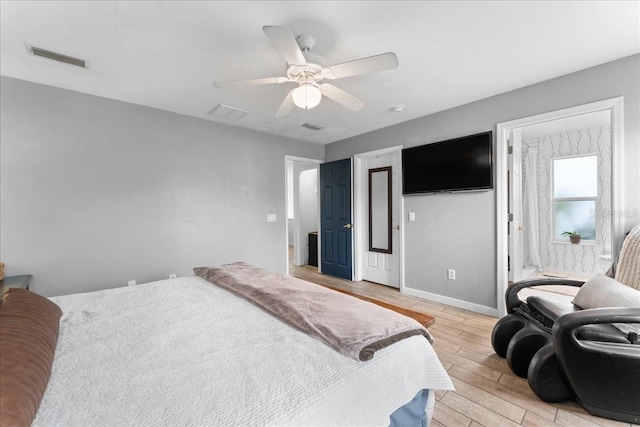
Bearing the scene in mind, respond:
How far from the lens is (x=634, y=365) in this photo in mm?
1472

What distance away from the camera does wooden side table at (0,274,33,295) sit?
2166mm

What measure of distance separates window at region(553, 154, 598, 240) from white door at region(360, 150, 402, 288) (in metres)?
3.24

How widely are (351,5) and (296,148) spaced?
308 centimetres

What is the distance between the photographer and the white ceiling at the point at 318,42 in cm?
167

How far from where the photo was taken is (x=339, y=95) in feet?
6.89

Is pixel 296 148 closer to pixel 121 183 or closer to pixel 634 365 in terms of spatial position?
pixel 121 183

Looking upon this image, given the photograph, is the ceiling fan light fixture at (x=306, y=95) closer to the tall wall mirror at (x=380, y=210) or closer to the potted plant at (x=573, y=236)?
the tall wall mirror at (x=380, y=210)

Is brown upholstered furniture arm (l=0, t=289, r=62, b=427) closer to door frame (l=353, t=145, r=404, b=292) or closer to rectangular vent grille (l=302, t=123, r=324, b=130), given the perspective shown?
rectangular vent grille (l=302, t=123, r=324, b=130)

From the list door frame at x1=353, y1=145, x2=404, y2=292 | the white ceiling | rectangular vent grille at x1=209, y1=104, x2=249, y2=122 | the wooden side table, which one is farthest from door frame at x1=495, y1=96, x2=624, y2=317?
the wooden side table

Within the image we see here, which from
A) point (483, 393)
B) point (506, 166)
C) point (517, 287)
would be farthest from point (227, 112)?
point (483, 393)

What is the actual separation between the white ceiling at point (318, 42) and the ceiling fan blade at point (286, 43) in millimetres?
298

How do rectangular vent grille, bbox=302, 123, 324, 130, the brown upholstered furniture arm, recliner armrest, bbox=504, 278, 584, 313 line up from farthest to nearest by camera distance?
1. rectangular vent grille, bbox=302, 123, 324, 130
2. recliner armrest, bbox=504, 278, 584, 313
3. the brown upholstered furniture arm

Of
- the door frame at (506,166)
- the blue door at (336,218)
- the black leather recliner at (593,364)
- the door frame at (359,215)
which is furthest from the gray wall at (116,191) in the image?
the black leather recliner at (593,364)

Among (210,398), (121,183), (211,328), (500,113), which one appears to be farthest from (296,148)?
(210,398)
